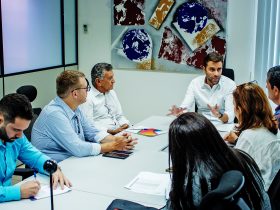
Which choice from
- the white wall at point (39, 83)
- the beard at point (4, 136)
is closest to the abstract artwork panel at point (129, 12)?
the white wall at point (39, 83)

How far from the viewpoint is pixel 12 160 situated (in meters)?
2.26

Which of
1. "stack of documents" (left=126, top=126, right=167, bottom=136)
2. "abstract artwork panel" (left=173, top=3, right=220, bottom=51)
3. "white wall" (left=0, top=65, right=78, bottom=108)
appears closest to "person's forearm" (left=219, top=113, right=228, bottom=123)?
"stack of documents" (left=126, top=126, right=167, bottom=136)

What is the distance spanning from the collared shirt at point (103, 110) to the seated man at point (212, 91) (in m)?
0.62

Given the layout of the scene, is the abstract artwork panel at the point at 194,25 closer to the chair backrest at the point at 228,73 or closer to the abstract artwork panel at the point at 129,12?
the abstract artwork panel at the point at 129,12

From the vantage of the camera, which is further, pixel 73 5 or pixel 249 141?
pixel 73 5

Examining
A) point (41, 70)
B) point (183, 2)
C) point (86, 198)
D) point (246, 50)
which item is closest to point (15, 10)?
point (41, 70)

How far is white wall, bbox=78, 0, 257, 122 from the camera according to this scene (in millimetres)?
4691

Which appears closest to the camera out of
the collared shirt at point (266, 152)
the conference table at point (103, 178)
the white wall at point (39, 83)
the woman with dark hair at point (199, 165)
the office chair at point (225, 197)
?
the office chair at point (225, 197)

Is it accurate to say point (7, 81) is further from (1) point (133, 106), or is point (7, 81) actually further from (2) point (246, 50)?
(2) point (246, 50)

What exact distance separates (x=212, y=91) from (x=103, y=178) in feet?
6.94

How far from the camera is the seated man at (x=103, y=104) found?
3576 mm

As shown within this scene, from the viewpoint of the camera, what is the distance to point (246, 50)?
4.71m

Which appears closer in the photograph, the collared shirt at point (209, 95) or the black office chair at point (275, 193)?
the black office chair at point (275, 193)

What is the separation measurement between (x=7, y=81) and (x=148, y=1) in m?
2.01
